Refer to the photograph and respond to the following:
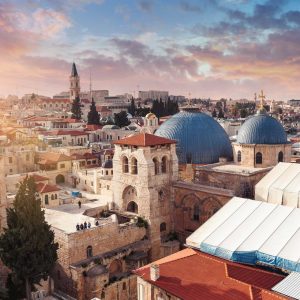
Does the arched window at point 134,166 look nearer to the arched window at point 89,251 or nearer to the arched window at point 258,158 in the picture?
the arched window at point 89,251

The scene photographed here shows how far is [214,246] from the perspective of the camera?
19641 mm

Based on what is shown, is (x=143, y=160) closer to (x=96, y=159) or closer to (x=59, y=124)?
(x=96, y=159)

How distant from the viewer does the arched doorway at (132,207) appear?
28.5m

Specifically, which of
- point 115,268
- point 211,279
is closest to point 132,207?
point 115,268

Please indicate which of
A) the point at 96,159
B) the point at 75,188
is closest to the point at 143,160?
the point at 75,188

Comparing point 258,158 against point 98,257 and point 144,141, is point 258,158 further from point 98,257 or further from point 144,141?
point 98,257

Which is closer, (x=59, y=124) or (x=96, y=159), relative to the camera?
(x=96, y=159)

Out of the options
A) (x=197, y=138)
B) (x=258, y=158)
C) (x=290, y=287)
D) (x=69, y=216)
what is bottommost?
(x=69, y=216)

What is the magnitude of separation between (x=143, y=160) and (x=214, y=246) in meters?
8.60

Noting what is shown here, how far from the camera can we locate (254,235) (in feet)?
64.5

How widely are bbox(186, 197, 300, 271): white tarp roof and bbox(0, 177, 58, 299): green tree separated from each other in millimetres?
7609

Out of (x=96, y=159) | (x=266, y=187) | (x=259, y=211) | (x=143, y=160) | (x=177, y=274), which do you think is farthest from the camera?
(x=96, y=159)

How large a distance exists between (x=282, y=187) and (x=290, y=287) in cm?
923

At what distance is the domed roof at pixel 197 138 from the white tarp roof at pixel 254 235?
32.5 feet
